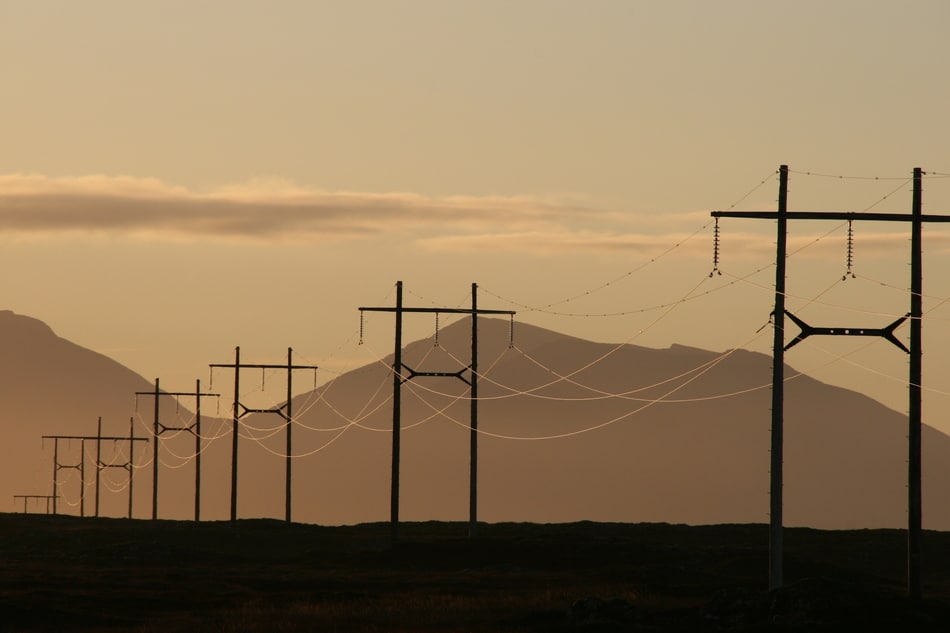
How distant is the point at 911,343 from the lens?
5947cm

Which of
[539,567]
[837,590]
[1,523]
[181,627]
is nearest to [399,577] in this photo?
[539,567]

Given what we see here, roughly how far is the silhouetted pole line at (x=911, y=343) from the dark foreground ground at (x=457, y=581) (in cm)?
205

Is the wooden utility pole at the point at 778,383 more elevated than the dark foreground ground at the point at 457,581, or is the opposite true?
the wooden utility pole at the point at 778,383

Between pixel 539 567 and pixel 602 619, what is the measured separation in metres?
32.4

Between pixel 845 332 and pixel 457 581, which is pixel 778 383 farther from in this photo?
pixel 457 581

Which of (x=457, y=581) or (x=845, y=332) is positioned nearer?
(x=845, y=332)

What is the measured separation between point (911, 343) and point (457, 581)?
2708 cm

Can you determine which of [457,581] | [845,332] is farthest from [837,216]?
[457,581]

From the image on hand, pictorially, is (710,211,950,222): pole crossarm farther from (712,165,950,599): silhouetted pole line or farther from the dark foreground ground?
the dark foreground ground

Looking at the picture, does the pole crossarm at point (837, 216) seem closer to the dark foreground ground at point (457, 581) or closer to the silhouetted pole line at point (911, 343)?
the silhouetted pole line at point (911, 343)

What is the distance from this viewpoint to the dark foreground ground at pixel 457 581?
187 ft

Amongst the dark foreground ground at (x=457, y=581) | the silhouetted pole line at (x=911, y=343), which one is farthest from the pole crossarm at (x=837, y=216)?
the dark foreground ground at (x=457, y=581)

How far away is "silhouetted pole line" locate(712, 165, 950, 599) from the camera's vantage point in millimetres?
59094

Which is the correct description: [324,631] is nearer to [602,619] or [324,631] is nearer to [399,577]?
[602,619]
